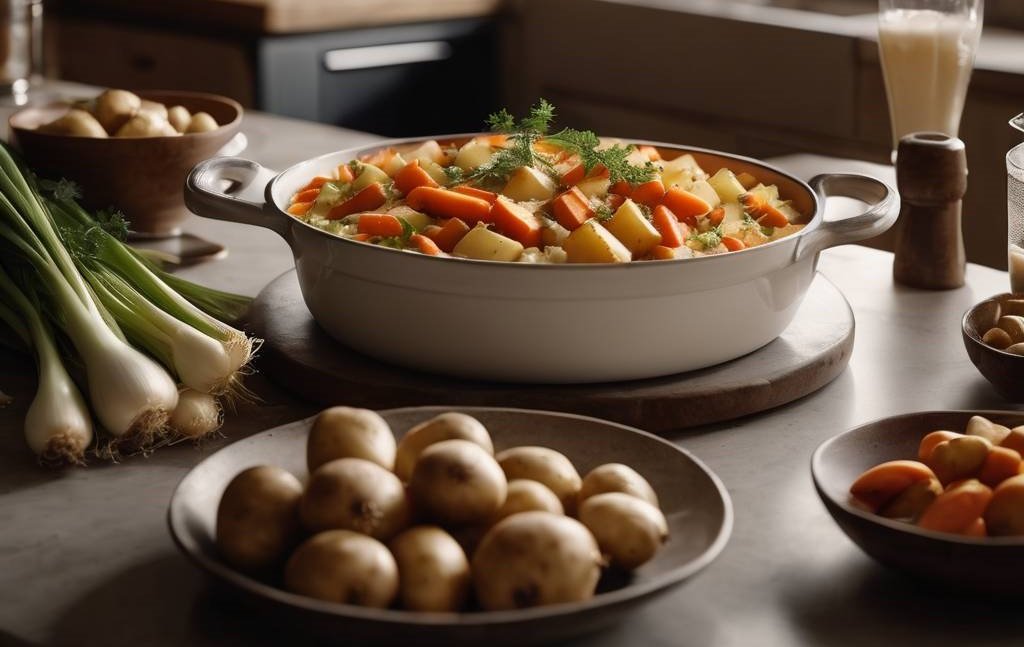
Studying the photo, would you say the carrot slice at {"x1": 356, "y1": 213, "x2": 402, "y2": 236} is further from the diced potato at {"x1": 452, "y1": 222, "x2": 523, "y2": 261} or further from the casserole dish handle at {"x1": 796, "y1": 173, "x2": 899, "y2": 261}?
the casserole dish handle at {"x1": 796, "y1": 173, "x2": 899, "y2": 261}

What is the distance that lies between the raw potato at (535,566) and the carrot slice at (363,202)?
2.27 ft

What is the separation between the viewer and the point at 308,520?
2.93 feet

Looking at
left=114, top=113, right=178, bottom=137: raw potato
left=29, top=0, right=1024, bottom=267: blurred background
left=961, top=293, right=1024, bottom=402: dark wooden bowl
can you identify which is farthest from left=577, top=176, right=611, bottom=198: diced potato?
left=29, top=0, right=1024, bottom=267: blurred background

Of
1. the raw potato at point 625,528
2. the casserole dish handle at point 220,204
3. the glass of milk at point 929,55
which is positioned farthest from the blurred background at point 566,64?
the raw potato at point 625,528

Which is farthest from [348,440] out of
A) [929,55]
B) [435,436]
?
[929,55]

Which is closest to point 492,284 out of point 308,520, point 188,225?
point 308,520

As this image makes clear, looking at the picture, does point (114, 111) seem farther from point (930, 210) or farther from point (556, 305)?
point (930, 210)

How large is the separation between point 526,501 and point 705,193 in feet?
2.21

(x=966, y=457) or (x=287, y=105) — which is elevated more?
(x=966, y=457)

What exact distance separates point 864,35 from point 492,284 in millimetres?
2575

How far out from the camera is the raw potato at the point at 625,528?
91 centimetres

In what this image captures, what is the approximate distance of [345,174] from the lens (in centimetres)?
158

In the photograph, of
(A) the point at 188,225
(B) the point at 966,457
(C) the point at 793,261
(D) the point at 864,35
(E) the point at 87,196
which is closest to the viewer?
(B) the point at 966,457

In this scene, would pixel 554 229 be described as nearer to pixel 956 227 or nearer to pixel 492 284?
pixel 492 284
